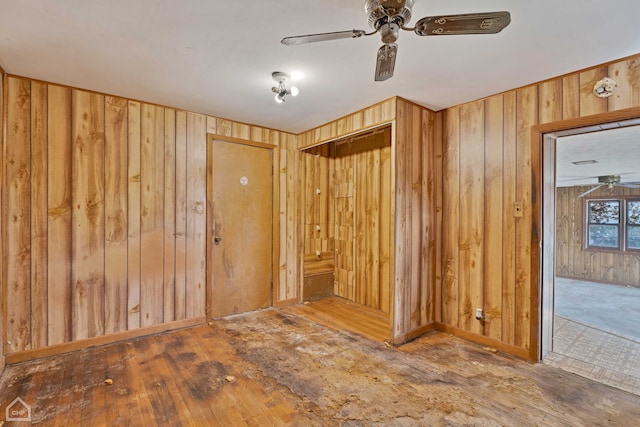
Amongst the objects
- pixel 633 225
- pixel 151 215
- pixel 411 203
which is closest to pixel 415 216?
pixel 411 203

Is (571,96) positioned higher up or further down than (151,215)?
higher up

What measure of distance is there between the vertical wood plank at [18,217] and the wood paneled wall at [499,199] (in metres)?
3.97

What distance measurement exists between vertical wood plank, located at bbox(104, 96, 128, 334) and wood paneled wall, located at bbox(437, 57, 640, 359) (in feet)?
11.1

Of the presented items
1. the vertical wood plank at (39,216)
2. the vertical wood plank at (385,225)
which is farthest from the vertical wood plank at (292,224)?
the vertical wood plank at (39,216)

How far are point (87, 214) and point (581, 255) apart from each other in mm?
10363

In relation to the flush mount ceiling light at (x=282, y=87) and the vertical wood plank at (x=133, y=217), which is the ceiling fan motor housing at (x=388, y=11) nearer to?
the flush mount ceiling light at (x=282, y=87)

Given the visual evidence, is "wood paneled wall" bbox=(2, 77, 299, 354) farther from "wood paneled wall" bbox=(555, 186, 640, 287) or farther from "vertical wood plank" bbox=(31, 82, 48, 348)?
"wood paneled wall" bbox=(555, 186, 640, 287)

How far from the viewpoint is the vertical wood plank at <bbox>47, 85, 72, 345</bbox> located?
8.82ft

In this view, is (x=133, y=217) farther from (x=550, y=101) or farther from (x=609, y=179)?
(x=609, y=179)

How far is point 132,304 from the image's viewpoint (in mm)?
3082

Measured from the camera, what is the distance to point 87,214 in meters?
2.86

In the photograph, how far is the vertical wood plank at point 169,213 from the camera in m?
3.29

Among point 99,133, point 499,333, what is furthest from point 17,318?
point 499,333

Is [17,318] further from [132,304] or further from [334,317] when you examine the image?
[334,317]
